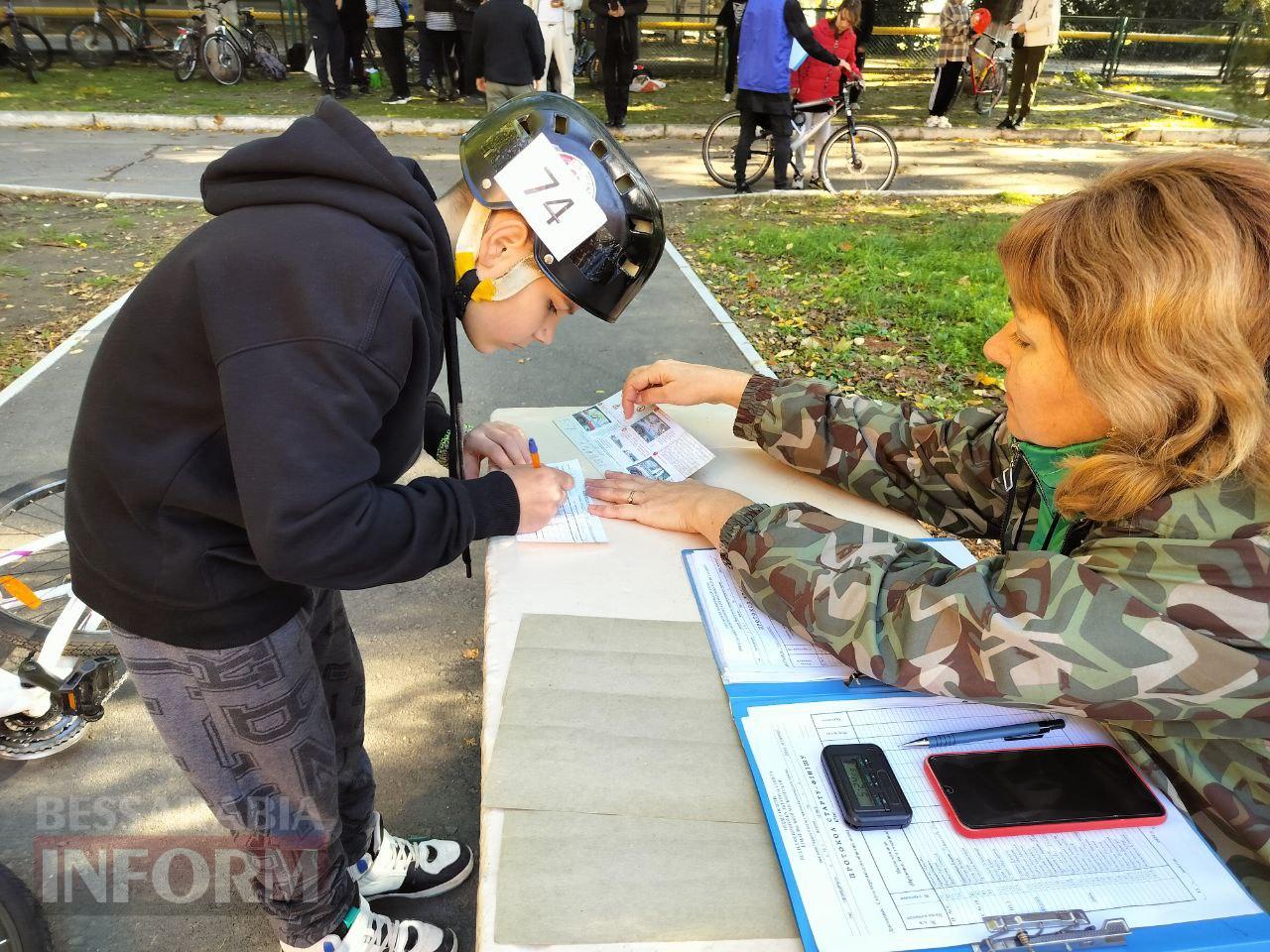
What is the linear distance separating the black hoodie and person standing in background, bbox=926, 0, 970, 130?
12579 mm

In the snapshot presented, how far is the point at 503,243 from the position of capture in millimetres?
1530

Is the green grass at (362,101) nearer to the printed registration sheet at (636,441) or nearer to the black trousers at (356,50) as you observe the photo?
the black trousers at (356,50)

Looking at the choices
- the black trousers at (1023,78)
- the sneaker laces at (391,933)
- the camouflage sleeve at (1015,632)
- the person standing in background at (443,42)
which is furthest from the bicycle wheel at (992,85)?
the sneaker laces at (391,933)

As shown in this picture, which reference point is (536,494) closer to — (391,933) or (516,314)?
(516,314)

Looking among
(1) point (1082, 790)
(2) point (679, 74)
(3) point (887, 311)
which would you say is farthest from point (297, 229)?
(2) point (679, 74)

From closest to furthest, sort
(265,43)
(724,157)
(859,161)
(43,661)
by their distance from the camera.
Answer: (43,661), (859,161), (724,157), (265,43)

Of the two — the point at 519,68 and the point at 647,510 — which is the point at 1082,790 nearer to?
the point at 647,510

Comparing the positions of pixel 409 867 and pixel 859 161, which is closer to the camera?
pixel 409 867

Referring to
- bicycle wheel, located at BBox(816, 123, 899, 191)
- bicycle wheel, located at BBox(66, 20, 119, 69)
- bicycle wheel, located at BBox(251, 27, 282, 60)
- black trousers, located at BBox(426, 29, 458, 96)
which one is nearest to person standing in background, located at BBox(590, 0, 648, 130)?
black trousers, located at BBox(426, 29, 458, 96)

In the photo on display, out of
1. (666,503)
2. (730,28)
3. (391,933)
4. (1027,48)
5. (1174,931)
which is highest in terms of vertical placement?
(730,28)

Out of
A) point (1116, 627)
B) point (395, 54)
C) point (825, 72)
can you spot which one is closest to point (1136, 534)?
point (1116, 627)

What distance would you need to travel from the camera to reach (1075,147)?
39.3 ft

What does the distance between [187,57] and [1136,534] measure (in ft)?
54.2

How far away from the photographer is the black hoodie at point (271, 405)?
1136 mm
